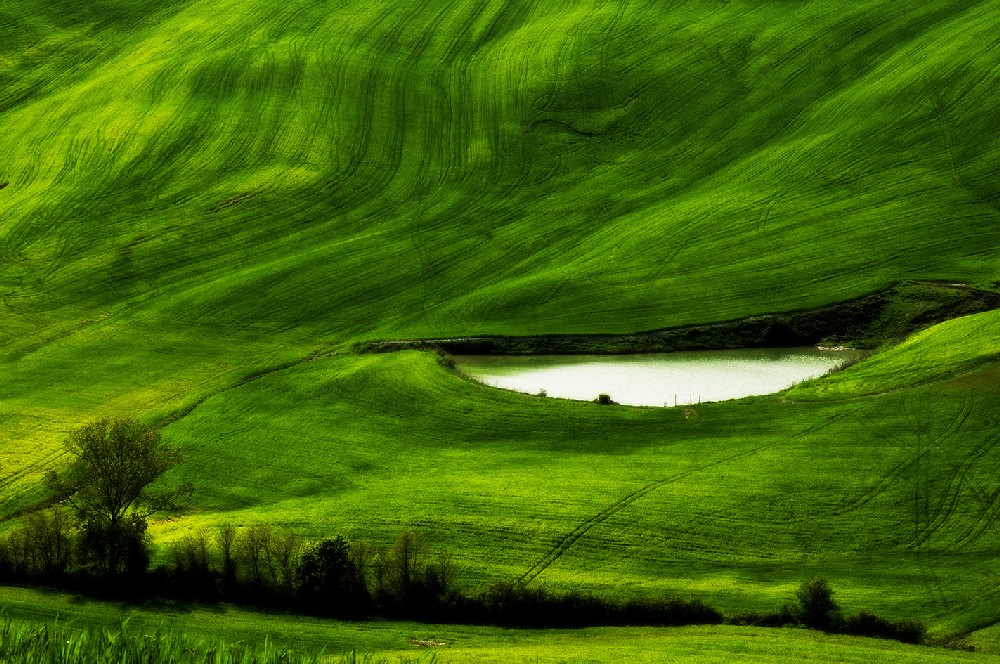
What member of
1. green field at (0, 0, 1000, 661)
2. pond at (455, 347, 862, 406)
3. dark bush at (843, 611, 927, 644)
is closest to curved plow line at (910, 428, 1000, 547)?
green field at (0, 0, 1000, 661)

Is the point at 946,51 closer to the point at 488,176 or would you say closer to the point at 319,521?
the point at 488,176

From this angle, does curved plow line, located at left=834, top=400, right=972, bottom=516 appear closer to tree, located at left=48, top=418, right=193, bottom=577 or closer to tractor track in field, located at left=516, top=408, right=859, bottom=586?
tractor track in field, located at left=516, top=408, right=859, bottom=586

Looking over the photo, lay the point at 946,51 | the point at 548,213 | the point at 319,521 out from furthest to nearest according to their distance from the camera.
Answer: the point at 946,51 < the point at 548,213 < the point at 319,521

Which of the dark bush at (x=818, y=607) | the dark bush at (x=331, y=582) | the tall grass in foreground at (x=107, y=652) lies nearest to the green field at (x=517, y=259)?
the dark bush at (x=818, y=607)

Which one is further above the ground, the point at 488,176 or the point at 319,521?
the point at 488,176

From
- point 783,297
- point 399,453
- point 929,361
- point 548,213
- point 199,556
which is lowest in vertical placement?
point 199,556

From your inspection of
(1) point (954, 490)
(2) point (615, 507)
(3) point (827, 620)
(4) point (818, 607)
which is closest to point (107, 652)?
(4) point (818, 607)

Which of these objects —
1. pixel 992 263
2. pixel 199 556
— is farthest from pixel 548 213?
pixel 199 556
